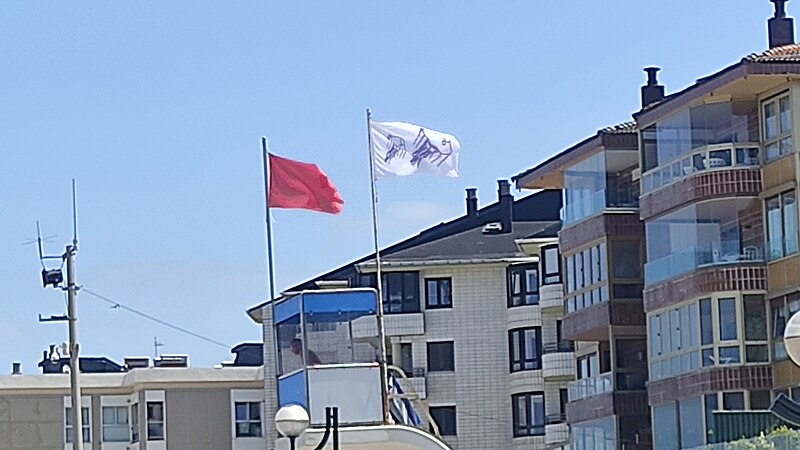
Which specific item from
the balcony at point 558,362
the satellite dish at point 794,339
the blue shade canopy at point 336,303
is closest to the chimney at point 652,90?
the balcony at point 558,362

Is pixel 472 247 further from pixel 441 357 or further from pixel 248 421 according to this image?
pixel 248 421

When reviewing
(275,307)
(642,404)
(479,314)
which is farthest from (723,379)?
(479,314)

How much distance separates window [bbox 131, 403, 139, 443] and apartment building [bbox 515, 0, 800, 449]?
106 ft

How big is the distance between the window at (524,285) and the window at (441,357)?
2.81 m

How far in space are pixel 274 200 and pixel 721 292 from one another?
43.5 ft

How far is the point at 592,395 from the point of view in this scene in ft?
159

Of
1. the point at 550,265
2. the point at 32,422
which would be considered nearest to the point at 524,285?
the point at 550,265

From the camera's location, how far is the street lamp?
72.8 ft

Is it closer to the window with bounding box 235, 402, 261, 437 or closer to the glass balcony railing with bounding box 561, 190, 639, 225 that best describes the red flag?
the glass balcony railing with bounding box 561, 190, 639, 225

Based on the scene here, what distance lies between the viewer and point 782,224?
40.5m

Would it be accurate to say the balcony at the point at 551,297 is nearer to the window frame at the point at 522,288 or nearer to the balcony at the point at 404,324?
the window frame at the point at 522,288

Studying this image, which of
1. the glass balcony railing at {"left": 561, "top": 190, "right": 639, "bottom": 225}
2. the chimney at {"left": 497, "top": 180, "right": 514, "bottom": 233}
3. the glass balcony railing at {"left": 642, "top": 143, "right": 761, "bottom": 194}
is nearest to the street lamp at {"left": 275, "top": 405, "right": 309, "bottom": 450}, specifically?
the glass balcony railing at {"left": 642, "top": 143, "right": 761, "bottom": 194}

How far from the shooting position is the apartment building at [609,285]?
154ft

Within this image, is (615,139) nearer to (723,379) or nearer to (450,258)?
(723,379)
